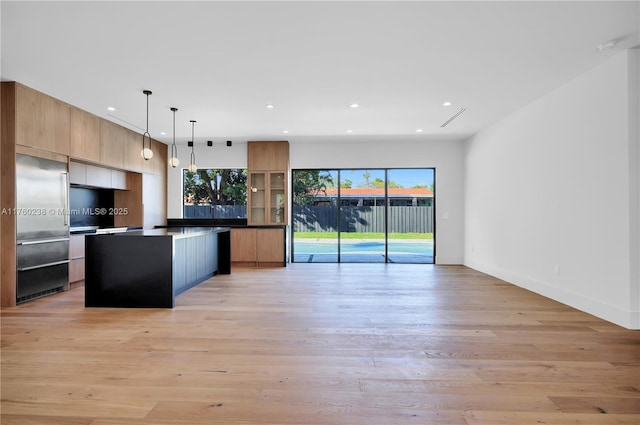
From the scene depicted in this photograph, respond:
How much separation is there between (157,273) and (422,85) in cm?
384

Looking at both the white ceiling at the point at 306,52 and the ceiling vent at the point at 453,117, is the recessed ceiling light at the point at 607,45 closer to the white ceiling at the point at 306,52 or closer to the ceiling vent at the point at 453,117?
the white ceiling at the point at 306,52

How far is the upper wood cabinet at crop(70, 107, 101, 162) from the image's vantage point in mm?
4941

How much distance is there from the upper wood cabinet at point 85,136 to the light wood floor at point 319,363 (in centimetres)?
218

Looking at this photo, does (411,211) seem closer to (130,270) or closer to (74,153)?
(130,270)

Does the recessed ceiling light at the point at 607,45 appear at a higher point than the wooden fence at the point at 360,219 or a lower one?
higher

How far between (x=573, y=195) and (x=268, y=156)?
5.43 metres

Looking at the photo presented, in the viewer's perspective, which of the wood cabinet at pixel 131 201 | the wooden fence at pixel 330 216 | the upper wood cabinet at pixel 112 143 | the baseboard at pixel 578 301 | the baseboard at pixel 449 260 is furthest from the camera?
the wooden fence at pixel 330 216

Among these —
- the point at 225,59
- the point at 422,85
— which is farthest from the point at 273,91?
the point at 422,85

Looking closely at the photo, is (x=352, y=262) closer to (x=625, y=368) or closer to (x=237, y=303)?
(x=237, y=303)

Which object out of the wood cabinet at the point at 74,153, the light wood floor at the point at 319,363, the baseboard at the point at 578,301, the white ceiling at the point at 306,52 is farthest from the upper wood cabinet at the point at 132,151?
the baseboard at the point at 578,301

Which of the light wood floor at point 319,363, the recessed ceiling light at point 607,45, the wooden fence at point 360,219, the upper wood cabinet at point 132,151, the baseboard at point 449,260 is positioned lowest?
the light wood floor at point 319,363

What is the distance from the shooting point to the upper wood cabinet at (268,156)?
7.41 meters

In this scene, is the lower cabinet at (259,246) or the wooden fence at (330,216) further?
the wooden fence at (330,216)

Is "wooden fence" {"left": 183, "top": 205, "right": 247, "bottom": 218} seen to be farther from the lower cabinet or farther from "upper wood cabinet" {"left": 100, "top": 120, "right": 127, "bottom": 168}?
"upper wood cabinet" {"left": 100, "top": 120, "right": 127, "bottom": 168}
